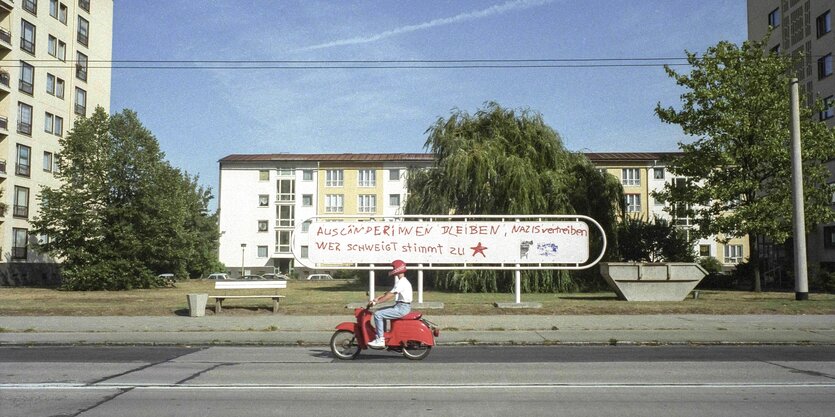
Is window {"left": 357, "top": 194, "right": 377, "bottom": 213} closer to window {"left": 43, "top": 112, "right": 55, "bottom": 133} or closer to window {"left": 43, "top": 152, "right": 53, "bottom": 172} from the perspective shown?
window {"left": 43, "top": 152, "right": 53, "bottom": 172}

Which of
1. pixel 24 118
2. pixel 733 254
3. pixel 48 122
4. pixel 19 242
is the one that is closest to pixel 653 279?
pixel 19 242

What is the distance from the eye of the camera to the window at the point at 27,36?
54672 millimetres

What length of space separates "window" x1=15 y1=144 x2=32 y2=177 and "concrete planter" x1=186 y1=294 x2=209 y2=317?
4195cm

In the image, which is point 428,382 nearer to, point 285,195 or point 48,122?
point 48,122

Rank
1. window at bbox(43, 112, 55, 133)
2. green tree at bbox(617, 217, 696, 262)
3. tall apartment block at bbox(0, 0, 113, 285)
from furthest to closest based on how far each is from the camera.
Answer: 1. window at bbox(43, 112, 55, 133)
2. tall apartment block at bbox(0, 0, 113, 285)
3. green tree at bbox(617, 217, 696, 262)

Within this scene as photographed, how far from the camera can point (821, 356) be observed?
40.2 ft

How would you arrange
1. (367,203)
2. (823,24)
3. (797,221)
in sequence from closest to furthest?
(797,221) < (823,24) < (367,203)

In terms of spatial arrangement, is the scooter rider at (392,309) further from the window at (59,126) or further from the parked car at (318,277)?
the parked car at (318,277)

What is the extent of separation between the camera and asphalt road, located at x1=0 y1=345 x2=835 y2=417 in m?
7.51

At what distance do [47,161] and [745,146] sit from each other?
51.8 m

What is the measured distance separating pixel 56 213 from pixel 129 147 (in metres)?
6.10

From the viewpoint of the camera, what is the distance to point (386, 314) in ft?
38.7

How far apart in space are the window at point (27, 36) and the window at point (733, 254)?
236ft

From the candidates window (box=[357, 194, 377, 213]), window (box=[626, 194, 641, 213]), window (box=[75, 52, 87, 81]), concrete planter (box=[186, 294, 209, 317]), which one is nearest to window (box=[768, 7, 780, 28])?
window (box=[626, 194, 641, 213])
